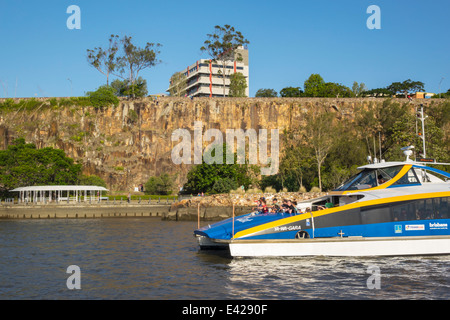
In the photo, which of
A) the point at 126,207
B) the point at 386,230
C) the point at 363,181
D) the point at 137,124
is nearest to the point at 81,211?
the point at 126,207

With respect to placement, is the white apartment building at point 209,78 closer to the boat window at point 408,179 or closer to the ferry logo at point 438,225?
the boat window at point 408,179

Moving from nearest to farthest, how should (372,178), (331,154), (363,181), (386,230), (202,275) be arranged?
(202,275) → (386,230) → (372,178) → (363,181) → (331,154)

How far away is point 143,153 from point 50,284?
67910mm

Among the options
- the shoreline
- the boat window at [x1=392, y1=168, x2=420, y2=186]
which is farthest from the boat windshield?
the shoreline

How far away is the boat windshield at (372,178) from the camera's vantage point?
2169cm

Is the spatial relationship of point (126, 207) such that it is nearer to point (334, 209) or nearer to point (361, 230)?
point (334, 209)

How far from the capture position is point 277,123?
281 ft

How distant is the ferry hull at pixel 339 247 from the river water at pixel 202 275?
1.22 ft

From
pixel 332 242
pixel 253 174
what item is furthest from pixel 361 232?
pixel 253 174

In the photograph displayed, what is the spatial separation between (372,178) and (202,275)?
32.9 feet

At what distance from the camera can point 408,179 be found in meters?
21.7

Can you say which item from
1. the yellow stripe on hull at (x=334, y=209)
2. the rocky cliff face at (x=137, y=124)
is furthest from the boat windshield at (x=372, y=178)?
the rocky cliff face at (x=137, y=124)

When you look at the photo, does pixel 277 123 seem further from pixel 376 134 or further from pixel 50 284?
pixel 50 284

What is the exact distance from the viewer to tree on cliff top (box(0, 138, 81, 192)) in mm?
61219
